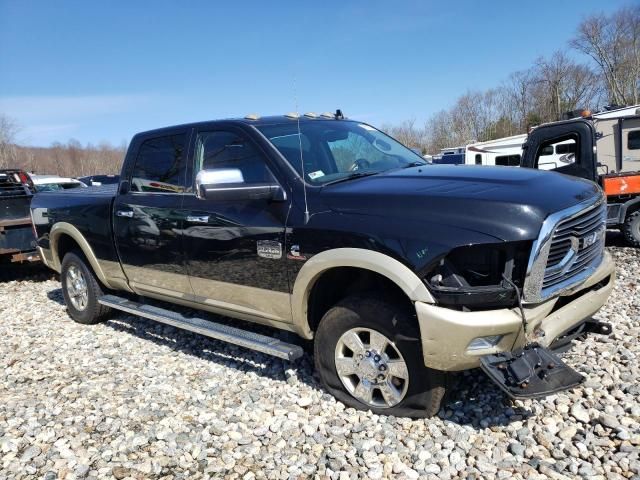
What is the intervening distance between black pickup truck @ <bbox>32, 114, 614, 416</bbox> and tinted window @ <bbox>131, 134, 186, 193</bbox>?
19 millimetres

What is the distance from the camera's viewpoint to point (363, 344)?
10.7 feet

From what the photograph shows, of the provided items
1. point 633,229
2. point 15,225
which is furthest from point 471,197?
point 15,225

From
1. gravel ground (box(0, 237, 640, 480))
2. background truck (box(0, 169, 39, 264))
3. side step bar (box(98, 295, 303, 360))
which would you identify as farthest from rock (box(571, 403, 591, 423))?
background truck (box(0, 169, 39, 264))

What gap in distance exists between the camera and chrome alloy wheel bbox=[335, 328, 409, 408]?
3.16 m

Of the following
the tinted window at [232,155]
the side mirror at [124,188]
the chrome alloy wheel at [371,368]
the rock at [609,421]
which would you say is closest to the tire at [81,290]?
the side mirror at [124,188]

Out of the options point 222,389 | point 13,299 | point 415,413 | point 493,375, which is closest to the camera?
point 493,375

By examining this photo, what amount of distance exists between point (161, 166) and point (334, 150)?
1659 millimetres

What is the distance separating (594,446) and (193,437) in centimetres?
240

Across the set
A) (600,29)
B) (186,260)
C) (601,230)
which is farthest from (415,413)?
(600,29)

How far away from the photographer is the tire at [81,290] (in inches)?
224

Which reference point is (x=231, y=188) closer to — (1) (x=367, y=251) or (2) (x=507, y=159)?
(1) (x=367, y=251)

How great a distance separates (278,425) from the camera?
11.0 feet

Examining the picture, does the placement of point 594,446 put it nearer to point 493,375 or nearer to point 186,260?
point 493,375

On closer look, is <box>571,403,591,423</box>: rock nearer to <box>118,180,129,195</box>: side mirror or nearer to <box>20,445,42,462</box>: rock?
<box>20,445,42,462</box>: rock
